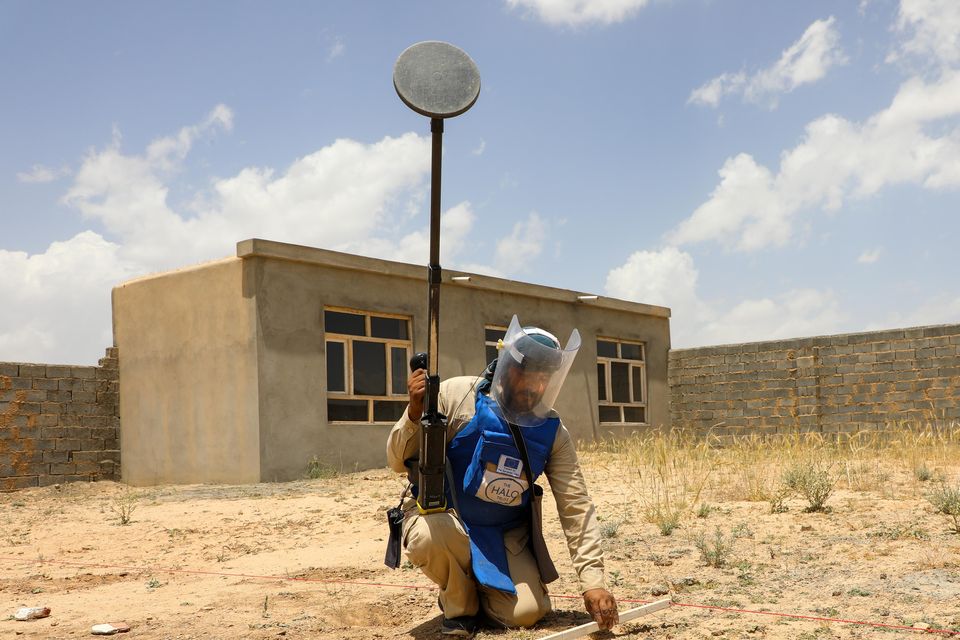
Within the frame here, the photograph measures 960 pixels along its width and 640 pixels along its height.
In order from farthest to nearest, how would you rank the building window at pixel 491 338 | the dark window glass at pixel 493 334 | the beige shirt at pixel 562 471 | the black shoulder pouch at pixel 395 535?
the dark window glass at pixel 493 334, the building window at pixel 491 338, the black shoulder pouch at pixel 395 535, the beige shirt at pixel 562 471

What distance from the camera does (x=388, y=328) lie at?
1352 cm

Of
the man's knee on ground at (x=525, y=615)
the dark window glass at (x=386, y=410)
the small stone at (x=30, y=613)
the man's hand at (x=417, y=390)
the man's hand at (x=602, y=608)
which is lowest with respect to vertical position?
the small stone at (x=30, y=613)

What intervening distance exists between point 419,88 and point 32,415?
35.3 ft

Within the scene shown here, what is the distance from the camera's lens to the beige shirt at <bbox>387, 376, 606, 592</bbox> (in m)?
3.93

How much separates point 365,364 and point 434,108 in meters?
9.58

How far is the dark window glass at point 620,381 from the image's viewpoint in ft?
58.4

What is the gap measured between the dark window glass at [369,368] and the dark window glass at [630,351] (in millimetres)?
6316

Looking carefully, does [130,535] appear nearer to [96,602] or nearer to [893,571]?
[96,602]

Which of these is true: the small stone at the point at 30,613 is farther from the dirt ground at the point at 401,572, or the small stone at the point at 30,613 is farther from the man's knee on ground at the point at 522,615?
the man's knee on ground at the point at 522,615

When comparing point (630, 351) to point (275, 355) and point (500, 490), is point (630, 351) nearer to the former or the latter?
point (275, 355)

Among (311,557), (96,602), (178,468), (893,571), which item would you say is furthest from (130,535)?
(893,571)


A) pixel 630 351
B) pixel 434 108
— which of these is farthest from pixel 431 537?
pixel 630 351

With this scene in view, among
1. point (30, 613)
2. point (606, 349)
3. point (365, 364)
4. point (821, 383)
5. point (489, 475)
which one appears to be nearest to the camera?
point (489, 475)

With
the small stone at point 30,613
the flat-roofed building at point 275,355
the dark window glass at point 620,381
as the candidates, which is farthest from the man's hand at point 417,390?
the dark window glass at point 620,381
